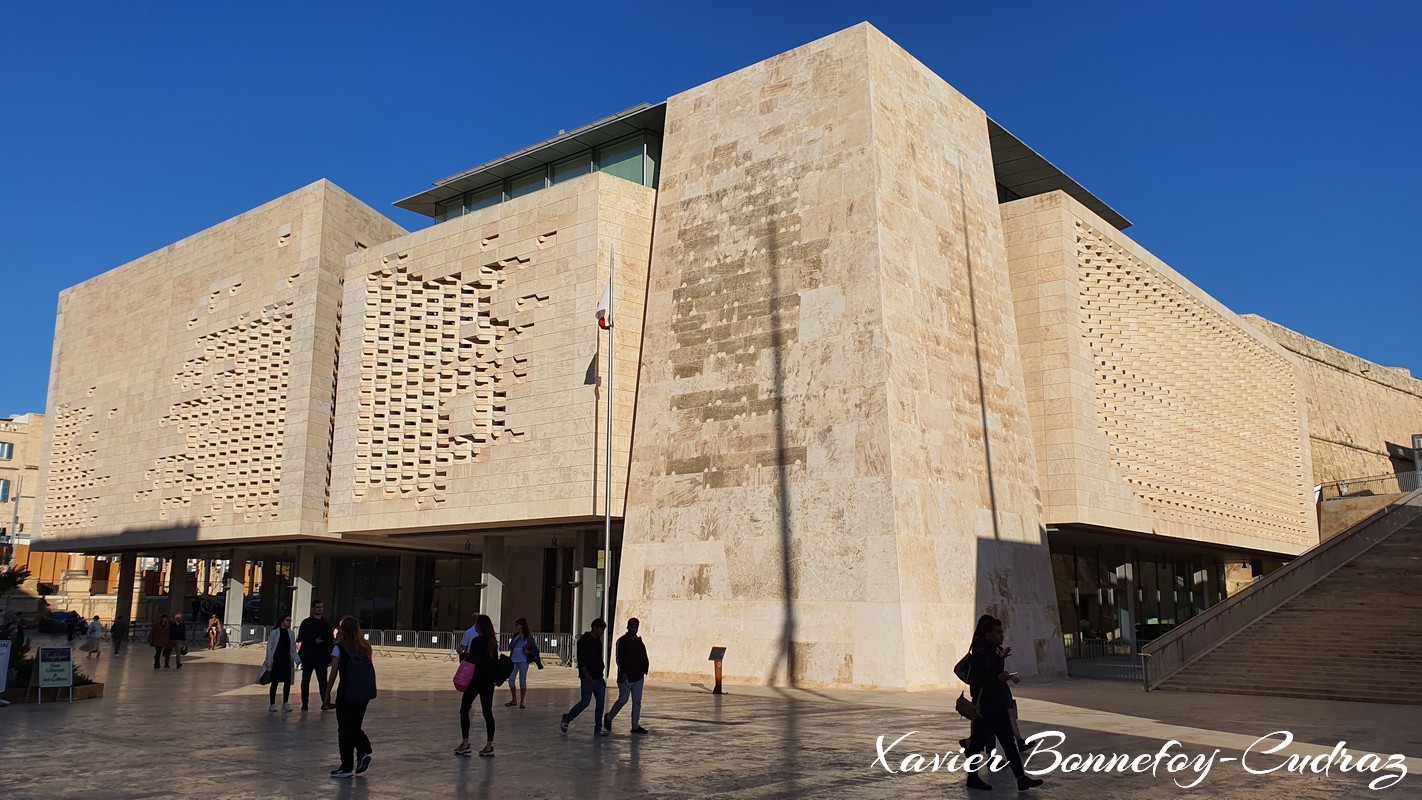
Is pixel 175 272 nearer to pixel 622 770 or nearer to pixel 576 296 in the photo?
pixel 576 296

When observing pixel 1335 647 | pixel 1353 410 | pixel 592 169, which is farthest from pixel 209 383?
pixel 1353 410

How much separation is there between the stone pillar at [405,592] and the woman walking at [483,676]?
30.1 m

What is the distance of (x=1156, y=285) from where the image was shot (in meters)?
31.1

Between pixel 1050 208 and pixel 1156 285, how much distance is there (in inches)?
233

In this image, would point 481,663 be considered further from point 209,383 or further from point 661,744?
point 209,383

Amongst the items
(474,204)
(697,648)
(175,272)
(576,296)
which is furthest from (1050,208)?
(175,272)

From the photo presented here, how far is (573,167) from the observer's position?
30.0m

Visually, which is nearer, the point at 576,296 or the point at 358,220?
the point at 576,296

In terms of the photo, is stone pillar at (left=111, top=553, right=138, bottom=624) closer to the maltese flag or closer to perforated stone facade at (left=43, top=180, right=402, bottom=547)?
perforated stone facade at (left=43, top=180, right=402, bottom=547)

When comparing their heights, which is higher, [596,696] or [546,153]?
[546,153]

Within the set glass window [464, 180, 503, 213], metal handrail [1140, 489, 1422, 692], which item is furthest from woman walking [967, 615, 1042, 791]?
glass window [464, 180, 503, 213]

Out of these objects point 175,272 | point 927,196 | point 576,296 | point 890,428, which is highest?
point 175,272

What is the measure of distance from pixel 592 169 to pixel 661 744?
20.8 metres

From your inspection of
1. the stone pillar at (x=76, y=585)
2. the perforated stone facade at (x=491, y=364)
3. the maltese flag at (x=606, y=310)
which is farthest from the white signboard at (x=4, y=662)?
the stone pillar at (x=76, y=585)
